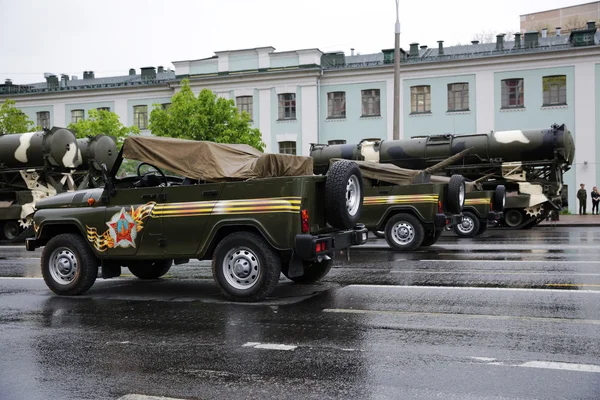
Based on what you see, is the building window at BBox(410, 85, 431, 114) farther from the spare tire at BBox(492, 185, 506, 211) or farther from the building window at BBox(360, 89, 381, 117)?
the spare tire at BBox(492, 185, 506, 211)

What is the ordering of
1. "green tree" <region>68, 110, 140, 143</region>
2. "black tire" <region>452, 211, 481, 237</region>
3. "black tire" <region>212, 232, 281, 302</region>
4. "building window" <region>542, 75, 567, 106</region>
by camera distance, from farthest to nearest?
"green tree" <region>68, 110, 140, 143</region>, "building window" <region>542, 75, 567, 106</region>, "black tire" <region>452, 211, 481, 237</region>, "black tire" <region>212, 232, 281, 302</region>

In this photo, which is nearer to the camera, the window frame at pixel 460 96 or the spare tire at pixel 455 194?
the spare tire at pixel 455 194

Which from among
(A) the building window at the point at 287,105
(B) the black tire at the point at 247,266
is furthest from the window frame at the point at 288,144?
(B) the black tire at the point at 247,266

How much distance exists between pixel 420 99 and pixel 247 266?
34308 mm

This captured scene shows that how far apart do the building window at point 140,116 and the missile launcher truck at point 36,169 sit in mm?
24114

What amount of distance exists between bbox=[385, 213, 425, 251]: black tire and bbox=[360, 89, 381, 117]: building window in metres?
27.1

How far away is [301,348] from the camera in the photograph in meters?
6.01

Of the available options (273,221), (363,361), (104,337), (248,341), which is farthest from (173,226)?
(363,361)

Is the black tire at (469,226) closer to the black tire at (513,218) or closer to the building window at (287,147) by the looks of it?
the black tire at (513,218)

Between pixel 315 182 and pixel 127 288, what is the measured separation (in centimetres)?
357

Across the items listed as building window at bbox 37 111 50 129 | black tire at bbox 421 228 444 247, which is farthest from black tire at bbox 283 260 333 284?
building window at bbox 37 111 50 129

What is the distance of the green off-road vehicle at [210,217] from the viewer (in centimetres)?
823

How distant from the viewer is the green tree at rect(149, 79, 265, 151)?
129 feet

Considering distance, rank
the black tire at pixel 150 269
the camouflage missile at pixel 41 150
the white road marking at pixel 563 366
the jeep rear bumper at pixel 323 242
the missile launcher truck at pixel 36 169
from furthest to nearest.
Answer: the missile launcher truck at pixel 36 169 → the camouflage missile at pixel 41 150 → the black tire at pixel 150 269 → the jeep rear bumper at pixel 323 242 → the white road marking at pixel 563 366
